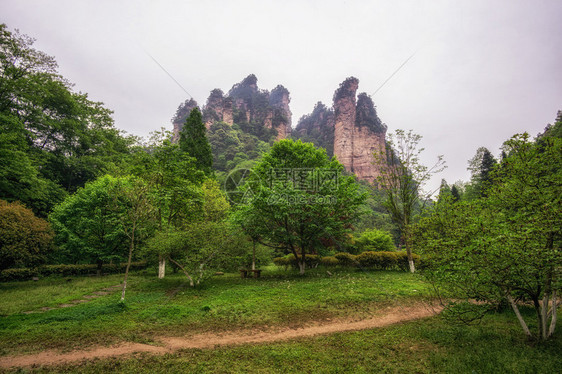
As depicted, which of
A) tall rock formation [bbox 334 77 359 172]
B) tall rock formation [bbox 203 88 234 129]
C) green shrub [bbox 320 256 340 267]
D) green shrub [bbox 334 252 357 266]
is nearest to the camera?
green shrub [bbox 334 252 357 266]

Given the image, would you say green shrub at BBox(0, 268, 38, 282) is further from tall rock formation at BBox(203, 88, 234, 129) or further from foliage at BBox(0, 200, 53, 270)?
tall rock formation at BBox(203, 88, 234, 129)

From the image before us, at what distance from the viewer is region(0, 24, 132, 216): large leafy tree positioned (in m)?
16.8

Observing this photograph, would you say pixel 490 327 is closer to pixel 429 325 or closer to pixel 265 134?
pixel 429 325

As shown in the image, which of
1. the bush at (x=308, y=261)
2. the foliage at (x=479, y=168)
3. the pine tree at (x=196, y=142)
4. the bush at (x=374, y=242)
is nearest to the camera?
the bush at (x=308, y=261)

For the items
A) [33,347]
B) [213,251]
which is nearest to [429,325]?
[213,251]

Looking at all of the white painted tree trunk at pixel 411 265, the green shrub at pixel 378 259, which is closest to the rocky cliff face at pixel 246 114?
the green shrub at pixel 378 259

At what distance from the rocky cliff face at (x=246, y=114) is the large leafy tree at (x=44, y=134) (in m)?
42.5

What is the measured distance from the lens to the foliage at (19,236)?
11.8m

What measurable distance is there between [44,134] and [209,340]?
32.5m

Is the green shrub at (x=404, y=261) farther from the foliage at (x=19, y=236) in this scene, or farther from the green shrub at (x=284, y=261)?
the foliage at (x=19, y=236)

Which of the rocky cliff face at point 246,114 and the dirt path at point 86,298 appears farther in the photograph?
the rocky cliff face at point 246,114

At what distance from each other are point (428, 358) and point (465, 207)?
4834mm

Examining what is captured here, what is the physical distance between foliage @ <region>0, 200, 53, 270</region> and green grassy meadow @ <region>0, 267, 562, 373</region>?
94.2 inches

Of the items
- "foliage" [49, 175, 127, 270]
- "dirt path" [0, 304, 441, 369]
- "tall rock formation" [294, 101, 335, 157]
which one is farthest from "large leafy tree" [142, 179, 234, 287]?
"tall rock formation" [294, 101, 335, 157]
